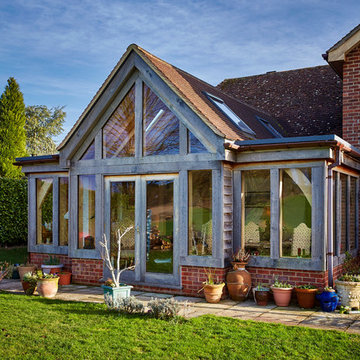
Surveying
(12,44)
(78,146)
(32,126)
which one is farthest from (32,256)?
(32,126)

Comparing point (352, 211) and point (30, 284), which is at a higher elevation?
point (352, 211)

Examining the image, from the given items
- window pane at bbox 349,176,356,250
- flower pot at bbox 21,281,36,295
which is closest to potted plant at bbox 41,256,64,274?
flower pot at bbox 21,281,36,295

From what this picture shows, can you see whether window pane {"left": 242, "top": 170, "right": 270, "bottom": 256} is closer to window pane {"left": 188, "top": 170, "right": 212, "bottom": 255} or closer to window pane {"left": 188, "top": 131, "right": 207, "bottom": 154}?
window pane {"left": 188, "top": 170, "right": 212, "bottom": 255}

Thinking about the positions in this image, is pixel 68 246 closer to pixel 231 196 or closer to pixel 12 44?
pixel 231 196

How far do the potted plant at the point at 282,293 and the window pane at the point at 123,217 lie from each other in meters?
3.28

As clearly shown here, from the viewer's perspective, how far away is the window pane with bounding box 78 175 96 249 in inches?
426

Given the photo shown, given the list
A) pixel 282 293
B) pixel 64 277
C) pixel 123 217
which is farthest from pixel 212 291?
pixel 64 277

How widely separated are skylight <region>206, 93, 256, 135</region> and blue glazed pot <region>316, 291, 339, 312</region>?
4.18 meters

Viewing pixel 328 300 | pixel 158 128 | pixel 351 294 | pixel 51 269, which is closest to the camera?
pixel 328 300

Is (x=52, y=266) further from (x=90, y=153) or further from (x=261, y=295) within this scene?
(x=261, y=295)

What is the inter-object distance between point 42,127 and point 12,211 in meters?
24.3

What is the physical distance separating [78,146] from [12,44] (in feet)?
31.2

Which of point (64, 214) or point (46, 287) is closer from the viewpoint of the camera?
point (46, 287)

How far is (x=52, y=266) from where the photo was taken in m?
11.2
